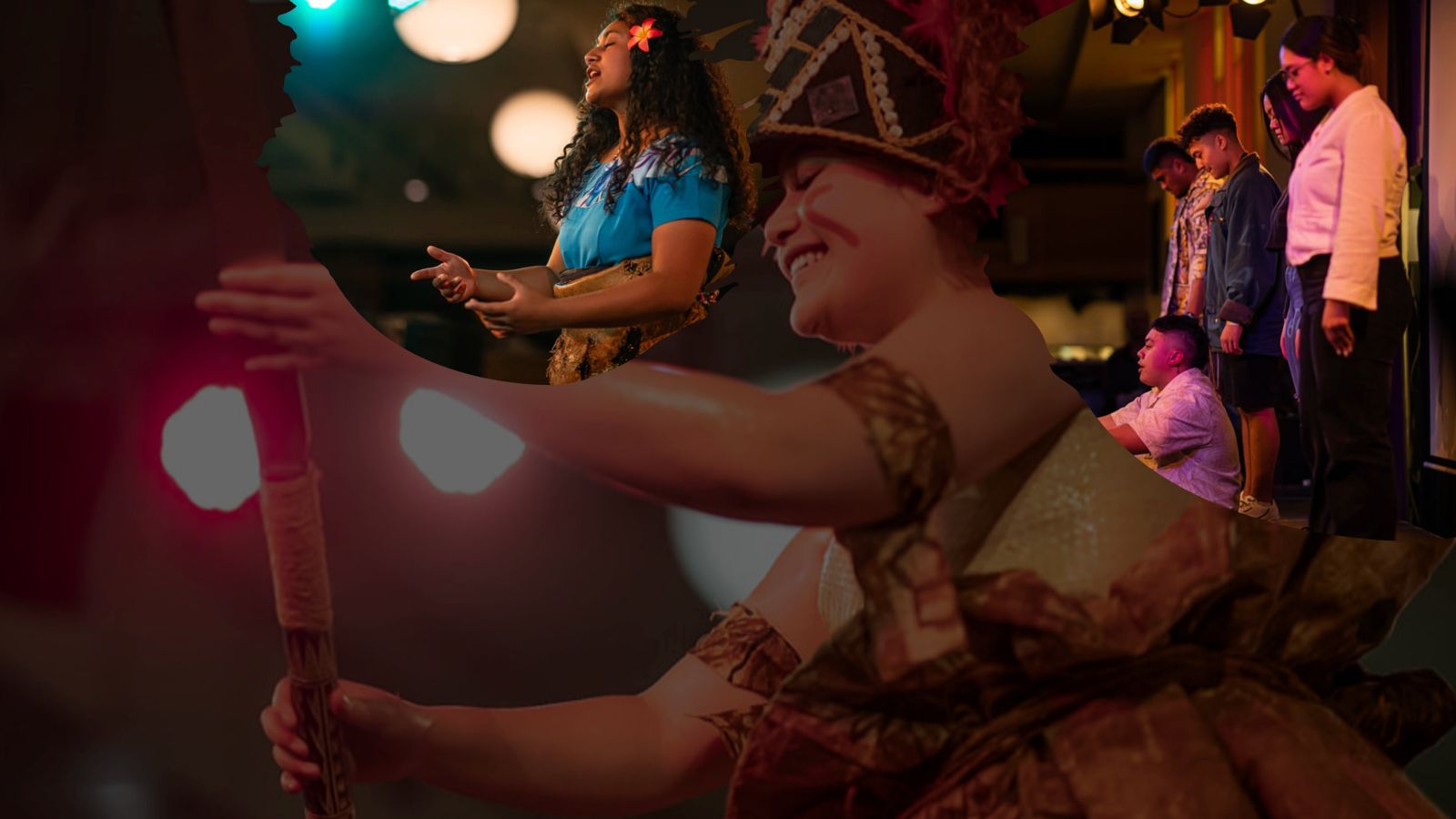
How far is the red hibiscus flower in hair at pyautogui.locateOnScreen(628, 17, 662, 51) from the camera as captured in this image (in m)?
0.94

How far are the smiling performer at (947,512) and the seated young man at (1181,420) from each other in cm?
3

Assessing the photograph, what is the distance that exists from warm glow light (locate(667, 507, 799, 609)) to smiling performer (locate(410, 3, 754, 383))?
0.58 ft

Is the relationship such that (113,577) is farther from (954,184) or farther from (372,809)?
(954,184)

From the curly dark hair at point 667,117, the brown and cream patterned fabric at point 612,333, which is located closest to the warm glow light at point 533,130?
the curly dark hair at point 667,117

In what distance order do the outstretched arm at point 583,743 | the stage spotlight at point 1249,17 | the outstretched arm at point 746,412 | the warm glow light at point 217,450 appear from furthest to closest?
the warm glow light at point 217,450, the outstretched arm at point 583,743, the stage spotlight at point 1249,17, the outstretched arm at point 746,412

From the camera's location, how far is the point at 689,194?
0.93 m

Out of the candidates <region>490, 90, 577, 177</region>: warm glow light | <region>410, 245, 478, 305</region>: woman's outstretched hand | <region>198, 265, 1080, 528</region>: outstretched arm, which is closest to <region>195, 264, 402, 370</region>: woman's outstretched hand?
<region>198, 265, 1080, 528</region>: outstretched arm

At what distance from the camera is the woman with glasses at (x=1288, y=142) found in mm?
878

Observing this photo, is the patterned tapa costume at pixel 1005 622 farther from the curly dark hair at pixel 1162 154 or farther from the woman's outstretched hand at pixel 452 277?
the woman's outstretched hand at pixel 452 277

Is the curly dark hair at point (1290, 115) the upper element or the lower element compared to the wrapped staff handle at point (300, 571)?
upper

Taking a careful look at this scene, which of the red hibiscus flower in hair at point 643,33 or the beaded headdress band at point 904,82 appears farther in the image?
the red hibiscus flower in hair at point 643,33

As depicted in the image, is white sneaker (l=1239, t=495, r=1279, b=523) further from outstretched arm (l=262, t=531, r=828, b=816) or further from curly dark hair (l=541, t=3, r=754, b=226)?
curly dark hair (l=541, t=3, r=754, b=226)


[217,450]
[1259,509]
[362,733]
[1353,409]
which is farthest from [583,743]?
[1353,409]

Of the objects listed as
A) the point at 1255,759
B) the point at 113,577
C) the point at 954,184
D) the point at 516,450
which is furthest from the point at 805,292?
the point at 113,577
